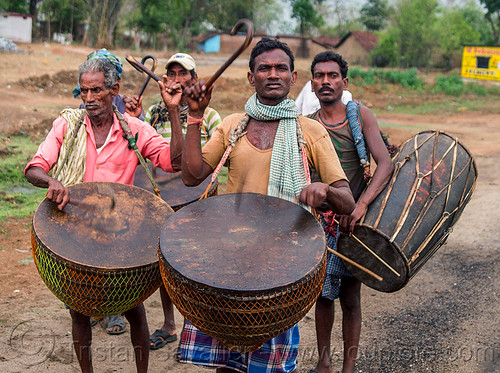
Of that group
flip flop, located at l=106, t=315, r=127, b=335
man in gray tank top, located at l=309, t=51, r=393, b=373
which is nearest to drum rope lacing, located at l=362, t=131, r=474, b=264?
man in gray tank top, located at l=309, t=51, r=393, b=373

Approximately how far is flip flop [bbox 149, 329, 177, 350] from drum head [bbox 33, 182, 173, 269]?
1.49 meters

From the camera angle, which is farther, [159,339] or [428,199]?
[159,339]

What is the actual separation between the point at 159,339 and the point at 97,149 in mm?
1607

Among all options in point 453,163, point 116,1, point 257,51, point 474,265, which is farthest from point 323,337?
point 116,1

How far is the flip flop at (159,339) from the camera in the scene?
3736 millimetres

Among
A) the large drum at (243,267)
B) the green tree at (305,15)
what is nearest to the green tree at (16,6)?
the green tree at (305,15)

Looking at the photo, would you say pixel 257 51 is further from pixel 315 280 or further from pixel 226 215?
pixel 315 280

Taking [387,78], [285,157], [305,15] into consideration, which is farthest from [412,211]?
[305,15]

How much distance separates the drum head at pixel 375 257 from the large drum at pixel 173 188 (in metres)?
0.97

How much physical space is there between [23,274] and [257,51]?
3.33 m

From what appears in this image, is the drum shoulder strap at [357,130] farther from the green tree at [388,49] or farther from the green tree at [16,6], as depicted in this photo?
the green tree at [388,49]

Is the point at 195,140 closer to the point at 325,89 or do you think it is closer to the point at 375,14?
the point at 325,89

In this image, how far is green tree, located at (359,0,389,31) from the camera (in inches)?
1837

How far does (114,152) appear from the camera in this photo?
290cm
